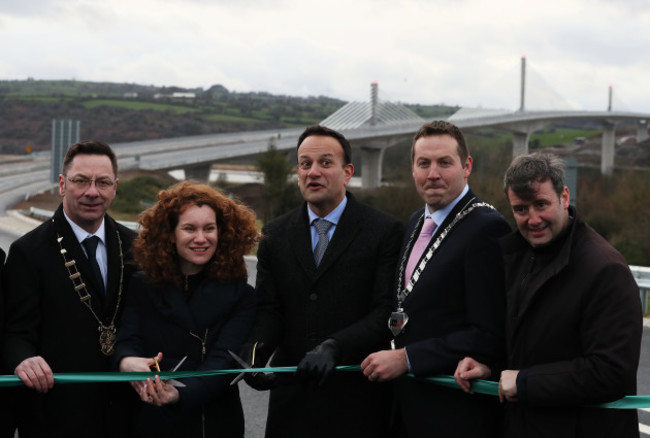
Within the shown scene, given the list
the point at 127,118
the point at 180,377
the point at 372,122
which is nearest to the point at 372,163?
the point at 372,122

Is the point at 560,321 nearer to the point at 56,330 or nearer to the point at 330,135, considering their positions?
the point at 330,135

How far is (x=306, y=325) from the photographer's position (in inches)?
166

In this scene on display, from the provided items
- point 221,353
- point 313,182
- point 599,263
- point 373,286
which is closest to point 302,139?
point 313,182

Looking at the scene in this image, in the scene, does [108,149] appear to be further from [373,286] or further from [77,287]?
[373,286]

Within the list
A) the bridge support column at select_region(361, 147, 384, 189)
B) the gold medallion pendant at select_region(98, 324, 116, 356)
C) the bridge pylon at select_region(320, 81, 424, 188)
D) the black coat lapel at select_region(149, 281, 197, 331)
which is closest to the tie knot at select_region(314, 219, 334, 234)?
the black coat lapel at select_region(149, 281, 197, 331)

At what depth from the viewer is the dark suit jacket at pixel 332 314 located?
4152mm

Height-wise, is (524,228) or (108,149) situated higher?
(108,149)

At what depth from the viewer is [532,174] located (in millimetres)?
3539

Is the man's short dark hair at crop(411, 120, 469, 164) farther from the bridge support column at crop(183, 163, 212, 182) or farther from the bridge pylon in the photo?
the bridge pylon

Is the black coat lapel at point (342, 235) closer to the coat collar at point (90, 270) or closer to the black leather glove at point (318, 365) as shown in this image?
the black leather glove at point (318, 365)

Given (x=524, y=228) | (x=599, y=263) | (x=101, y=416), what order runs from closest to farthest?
1. (x=599, y=263)
2. (x=524, y=228)
3. (x=101, y=416)

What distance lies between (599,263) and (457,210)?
80cm

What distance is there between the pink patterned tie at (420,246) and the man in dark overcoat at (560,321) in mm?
435

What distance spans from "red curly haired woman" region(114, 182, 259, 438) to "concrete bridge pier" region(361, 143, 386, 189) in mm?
65484
